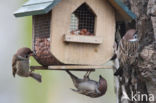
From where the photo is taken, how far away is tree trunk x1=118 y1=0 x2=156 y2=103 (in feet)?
15.7

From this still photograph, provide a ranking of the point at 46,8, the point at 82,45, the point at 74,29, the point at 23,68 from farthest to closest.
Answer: the point at 23,68 → the point at 74,29 → the point at 82,45 → the point at 46,8

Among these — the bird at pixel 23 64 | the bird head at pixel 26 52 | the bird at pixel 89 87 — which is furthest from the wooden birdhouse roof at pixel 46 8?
the bird at pixel 89 87

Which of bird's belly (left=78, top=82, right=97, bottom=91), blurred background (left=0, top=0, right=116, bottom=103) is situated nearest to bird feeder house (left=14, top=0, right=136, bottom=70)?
bird's belly (left=78, top=82, right=97, bottom=91)

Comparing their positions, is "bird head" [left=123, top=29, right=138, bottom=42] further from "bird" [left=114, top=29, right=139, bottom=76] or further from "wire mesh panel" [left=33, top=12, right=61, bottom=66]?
"wire mesh panel" [left=33, top=12, right=61, bottom=66]

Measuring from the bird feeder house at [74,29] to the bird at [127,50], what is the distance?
12 cm

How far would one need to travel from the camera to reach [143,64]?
4.80m

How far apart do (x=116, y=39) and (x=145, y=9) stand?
0.60m

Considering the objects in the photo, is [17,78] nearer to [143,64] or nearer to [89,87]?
[89,87]

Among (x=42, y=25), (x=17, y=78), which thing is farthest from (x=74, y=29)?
(x=17, y=78)

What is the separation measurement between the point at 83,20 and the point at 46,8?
0.69 meters

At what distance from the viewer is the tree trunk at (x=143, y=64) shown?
478cm

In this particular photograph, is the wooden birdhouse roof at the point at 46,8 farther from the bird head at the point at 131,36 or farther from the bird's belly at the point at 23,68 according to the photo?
the bird's belly at the point at 23,68

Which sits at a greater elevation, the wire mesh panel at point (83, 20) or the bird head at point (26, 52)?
the wire mesh panel at point (83, 20)

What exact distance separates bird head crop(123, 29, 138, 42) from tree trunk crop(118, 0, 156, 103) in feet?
0.18
